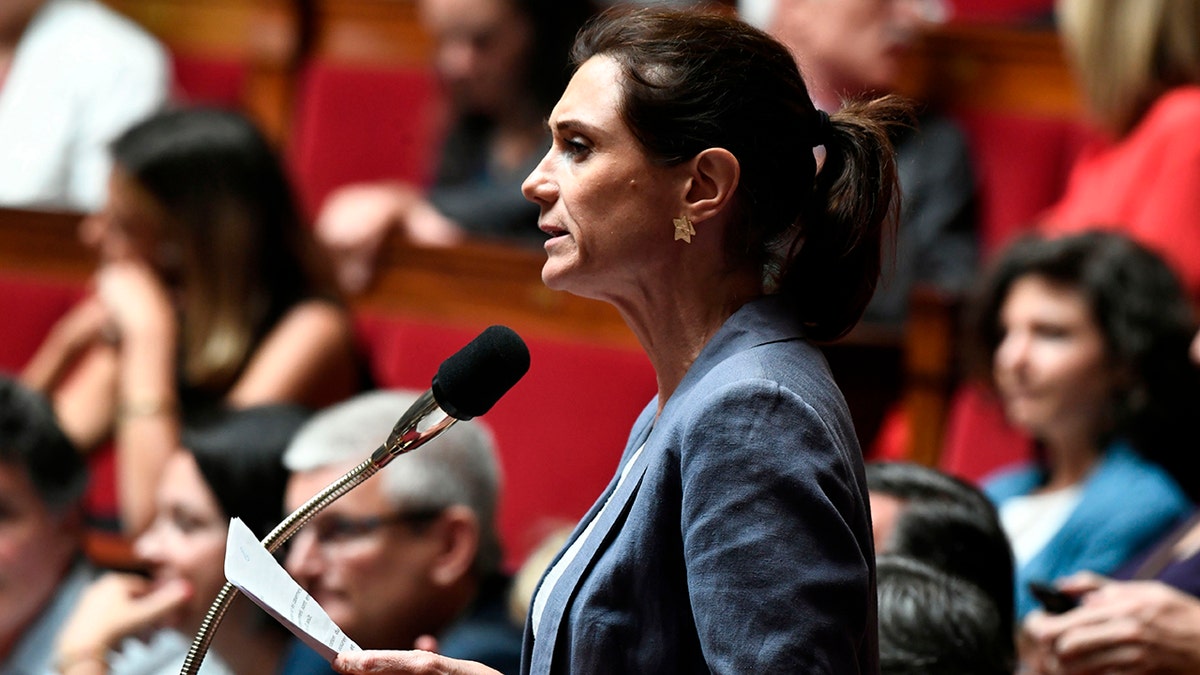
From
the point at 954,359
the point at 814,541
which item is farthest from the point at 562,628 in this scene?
the point at 954,359

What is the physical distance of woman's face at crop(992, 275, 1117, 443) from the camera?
3.92ft

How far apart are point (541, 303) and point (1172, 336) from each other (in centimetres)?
51

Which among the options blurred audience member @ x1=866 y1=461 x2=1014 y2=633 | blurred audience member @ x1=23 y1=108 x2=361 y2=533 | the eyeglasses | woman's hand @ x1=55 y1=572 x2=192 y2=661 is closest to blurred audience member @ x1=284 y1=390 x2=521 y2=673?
the eyeglasses

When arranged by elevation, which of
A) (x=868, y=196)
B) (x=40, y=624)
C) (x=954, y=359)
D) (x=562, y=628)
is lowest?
(x=40, y=624)

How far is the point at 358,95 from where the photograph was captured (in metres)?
1.81

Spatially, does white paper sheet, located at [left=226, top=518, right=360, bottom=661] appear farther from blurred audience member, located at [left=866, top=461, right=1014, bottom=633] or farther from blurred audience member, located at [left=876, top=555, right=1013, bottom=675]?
blurred audience member, located at [left=866, top=461, right=1014, bottom=633]

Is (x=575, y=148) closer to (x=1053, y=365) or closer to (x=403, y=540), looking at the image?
(x=403, y=540)

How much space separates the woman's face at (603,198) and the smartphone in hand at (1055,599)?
392mm

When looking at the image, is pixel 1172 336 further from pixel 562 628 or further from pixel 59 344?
pixel 59 344

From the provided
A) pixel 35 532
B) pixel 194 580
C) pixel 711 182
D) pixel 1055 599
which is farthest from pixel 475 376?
pixel 35 532

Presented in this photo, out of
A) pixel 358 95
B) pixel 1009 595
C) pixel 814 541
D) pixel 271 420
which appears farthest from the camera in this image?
pixel 358 95

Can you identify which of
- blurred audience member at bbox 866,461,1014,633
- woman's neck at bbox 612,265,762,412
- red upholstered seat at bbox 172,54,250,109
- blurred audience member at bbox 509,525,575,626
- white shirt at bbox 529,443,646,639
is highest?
woman's neck at bbox 612,265,762,412

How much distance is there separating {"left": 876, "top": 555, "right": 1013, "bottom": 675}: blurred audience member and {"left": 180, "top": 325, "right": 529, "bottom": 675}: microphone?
0.94 feet

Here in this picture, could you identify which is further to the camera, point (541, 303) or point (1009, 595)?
point (541, 303)
